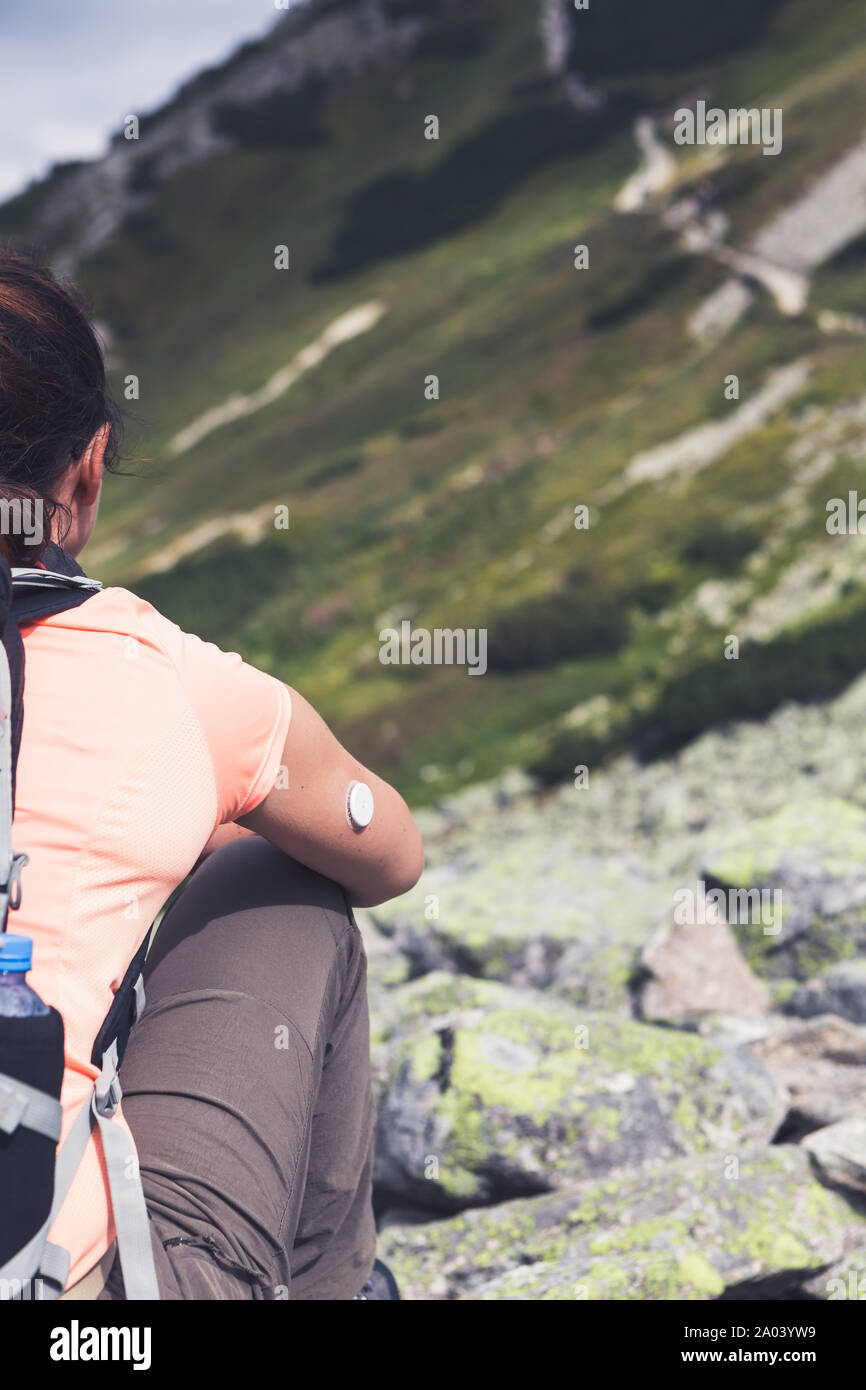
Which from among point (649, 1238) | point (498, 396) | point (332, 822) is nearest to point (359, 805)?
point (332, 822)

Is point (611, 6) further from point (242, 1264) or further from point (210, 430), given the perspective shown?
point (242, 1264)

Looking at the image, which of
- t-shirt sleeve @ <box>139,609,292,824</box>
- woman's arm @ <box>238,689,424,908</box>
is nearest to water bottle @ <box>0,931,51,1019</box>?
t-shirt sleeve @ <box>139,609,292,824</box>

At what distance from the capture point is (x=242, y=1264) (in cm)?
266

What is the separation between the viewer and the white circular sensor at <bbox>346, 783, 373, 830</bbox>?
3.01m

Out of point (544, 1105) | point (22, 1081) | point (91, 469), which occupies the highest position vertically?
point (91, 469)

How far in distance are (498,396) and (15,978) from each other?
46.2 metres

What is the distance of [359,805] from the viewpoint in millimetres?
3033

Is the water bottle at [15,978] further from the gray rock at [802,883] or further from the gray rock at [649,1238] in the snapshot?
the gray rock at [802,883]

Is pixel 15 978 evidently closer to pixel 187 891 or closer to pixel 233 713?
pixel 233 713

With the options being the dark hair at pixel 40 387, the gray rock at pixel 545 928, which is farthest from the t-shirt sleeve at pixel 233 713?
the gray rock at pixel 545 928

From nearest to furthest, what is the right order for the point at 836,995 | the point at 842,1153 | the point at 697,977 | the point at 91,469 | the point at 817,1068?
the point at 91,469 < the point at 842,1153 < the point at 817,1068 < the point at 836,995 < the point at 697,977

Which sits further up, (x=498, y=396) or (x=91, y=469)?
(x=498, y=396)

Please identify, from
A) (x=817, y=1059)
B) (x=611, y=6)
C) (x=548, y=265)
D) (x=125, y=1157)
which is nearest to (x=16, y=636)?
(x=125, y=1157)

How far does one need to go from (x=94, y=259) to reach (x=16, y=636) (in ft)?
305
